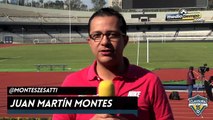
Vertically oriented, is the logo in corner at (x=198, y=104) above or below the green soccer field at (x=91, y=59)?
above

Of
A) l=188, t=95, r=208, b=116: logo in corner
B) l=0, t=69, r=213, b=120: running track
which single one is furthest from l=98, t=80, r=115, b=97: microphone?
l=0, t=69, r=213, b=120: running track

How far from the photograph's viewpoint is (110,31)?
2387 mm

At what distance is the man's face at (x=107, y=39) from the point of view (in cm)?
236

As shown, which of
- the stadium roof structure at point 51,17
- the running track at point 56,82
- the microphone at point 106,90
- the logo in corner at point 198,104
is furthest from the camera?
the stadium roof structure at point 51,17

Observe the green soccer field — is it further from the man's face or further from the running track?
the man's face

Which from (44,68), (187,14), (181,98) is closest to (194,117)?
(181,98)

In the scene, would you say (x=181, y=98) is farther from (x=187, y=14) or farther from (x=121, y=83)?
(x=187, y=14)

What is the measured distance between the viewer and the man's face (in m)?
2.36

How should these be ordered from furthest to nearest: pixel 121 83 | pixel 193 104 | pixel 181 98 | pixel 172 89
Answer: pixel 172 89 < pixel 181 98 < pixel 193 104 < pixel 121 83

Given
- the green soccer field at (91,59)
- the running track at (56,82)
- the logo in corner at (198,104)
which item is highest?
the logo in corner at (198,104)

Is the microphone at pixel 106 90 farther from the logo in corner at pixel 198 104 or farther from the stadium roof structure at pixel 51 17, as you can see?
the stadium roof structure at pixel 51 17

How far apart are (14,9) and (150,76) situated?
9548 centimetres

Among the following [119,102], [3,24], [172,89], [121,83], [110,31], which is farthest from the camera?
[3,24]

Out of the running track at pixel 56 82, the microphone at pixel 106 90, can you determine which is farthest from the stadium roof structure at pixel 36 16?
the microphone at pixel 106 90
